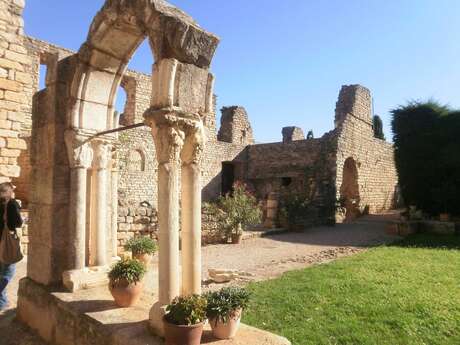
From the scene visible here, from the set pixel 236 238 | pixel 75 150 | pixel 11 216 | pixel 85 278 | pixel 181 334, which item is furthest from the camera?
pixel 236 238

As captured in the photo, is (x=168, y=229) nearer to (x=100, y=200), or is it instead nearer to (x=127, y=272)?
(x=127, y=272)

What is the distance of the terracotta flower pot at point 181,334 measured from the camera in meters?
2.77

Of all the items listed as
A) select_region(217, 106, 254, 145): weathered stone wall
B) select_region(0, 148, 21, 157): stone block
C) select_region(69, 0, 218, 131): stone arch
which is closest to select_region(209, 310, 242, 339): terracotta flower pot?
select_region(69, 0, 218, 131): stone arch

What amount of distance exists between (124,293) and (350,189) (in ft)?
56.1

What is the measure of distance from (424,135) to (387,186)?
8169 millimetres

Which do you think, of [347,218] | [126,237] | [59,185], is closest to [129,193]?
[126,237]

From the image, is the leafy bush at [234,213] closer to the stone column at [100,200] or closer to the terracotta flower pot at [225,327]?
the stone column at [100,200]

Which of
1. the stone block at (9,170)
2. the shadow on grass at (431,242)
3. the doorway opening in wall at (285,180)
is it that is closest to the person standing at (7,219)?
the stone block at (9,170)

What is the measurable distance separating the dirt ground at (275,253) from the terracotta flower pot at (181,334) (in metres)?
2.23

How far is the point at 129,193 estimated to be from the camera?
16453 millimetres

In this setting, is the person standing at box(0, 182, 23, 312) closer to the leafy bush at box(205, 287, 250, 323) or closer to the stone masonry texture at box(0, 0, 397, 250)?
the leafy bush at box(205, 287, 250, 323)

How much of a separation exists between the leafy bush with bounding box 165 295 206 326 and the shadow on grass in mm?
8613

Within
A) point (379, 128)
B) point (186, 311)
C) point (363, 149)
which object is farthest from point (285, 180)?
point (186, 311)

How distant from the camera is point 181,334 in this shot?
2768 mm
